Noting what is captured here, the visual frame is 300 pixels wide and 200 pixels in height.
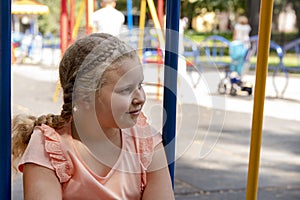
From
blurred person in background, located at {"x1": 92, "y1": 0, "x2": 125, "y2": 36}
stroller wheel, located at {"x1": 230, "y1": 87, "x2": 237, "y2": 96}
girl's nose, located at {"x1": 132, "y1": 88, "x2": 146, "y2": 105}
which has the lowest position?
stroller wheel, located at {"x1": 230, "y1": 87, "x2": 237, "y2": 96}

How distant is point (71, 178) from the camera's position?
5.49 ft

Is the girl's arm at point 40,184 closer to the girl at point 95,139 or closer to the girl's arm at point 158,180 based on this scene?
the girl at point 95,139

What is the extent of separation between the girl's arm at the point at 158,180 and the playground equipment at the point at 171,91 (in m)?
0.11

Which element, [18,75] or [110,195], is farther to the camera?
[18,75]

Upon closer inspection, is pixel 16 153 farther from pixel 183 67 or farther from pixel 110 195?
pixel 183 67

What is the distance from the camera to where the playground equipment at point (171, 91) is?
1552 millimetres

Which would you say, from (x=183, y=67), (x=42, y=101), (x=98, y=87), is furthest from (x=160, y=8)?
(x=98, y=87)

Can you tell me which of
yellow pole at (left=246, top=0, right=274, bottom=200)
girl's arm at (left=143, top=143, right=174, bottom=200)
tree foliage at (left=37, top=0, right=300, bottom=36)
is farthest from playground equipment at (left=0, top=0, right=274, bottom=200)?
tree foliage at (left=37, top=0, right=300, bottom=36)

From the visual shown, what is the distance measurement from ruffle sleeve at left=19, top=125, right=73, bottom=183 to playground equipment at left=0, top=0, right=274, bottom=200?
0.24 ft

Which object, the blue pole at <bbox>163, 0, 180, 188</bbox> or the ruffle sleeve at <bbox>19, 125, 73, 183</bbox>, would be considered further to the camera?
the blue pole at <bbox>163, 0, 180, 188</bbox>

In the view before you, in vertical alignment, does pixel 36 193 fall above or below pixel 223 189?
above

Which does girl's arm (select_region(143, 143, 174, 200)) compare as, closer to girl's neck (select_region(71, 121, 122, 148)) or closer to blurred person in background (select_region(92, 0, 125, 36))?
girl's neck (select_region(71, 121, 122, 148))

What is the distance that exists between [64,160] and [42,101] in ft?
19.9

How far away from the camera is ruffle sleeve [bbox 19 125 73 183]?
164 centimetres
